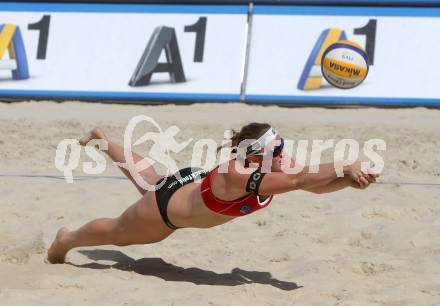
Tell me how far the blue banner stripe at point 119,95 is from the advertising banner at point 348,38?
0.45 metres

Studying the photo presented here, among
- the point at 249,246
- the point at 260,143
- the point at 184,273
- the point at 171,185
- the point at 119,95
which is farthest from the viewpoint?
the point at 119,95

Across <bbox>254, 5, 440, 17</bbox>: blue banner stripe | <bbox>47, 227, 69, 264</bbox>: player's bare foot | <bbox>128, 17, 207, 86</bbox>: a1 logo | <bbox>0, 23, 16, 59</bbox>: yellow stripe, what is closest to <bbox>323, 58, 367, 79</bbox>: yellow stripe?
<bbox>254, 5, 440, 17</bbox>: blue banner stripe

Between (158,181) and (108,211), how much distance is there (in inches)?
59.2

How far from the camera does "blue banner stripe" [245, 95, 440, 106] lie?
1084 centimetres

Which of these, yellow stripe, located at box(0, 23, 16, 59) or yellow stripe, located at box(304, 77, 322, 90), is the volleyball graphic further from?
yellow stripe, located at box(0, 23, 16, 59)

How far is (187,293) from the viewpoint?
5.23 m

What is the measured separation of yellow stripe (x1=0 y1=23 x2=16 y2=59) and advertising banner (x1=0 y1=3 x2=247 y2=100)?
0.01 m

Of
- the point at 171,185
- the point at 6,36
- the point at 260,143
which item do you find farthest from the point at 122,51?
the point at 260,143

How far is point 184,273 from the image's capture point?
5.88 m

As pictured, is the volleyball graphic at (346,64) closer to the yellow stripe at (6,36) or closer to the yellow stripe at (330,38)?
the yellow stripe at (330,38)

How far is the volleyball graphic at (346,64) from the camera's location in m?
8.11

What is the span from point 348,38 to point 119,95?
322cm

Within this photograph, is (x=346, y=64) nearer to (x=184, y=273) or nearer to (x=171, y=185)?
(x=171, y=185)

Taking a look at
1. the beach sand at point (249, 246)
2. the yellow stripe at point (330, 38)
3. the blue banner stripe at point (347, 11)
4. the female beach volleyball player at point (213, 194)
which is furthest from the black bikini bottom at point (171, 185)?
the blue banner stripe at point (347, 11)
